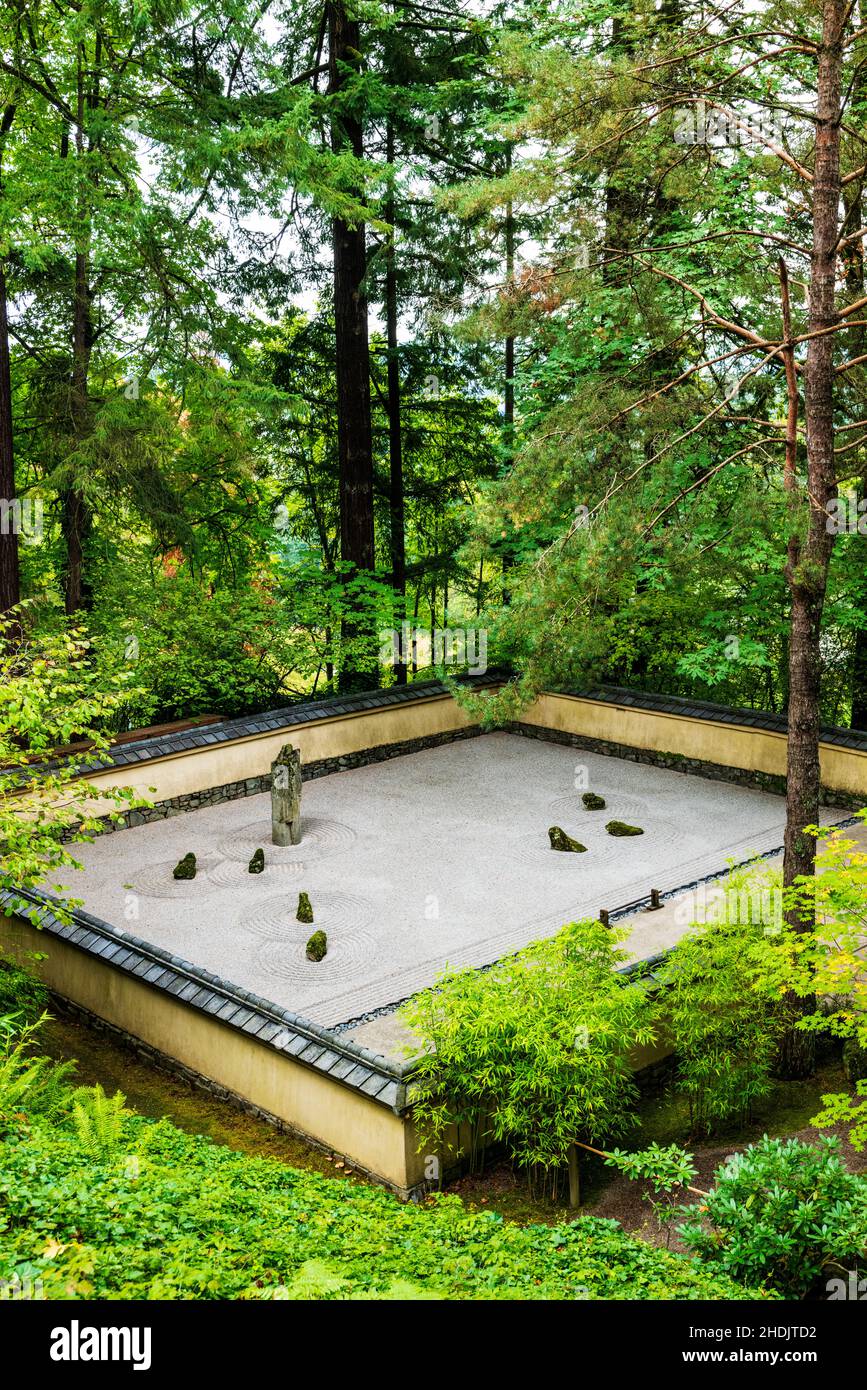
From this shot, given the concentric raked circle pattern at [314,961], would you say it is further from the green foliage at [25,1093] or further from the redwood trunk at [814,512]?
the redwood trunk at [814,512]

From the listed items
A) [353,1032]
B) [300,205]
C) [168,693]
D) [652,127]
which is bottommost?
[353,1032]

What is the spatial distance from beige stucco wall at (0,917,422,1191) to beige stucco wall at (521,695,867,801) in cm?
679

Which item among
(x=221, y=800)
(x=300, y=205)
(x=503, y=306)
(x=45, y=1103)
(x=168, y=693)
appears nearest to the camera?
(x=45, y=1103)

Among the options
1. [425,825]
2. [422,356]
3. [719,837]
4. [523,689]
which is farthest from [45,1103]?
[422,356]

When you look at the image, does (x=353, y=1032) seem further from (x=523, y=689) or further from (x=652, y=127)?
(x=652, y=127)

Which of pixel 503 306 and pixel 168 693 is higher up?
pixel 503 306

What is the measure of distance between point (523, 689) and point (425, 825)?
172 inches

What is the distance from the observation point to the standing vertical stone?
43.4ft

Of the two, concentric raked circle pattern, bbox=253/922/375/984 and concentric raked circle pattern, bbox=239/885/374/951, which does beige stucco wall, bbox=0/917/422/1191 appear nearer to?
concentric raked circle pattern, bbox=253/922/375/984

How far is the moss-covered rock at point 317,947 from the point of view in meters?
10.3

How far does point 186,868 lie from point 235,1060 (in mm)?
3885

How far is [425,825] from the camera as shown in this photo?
46.1ft

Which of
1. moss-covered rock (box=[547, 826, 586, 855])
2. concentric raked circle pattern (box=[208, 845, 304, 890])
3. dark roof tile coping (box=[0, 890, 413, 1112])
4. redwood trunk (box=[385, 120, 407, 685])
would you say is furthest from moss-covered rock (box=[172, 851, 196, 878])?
redwood trunk (box=[385, 120, 407, 685])

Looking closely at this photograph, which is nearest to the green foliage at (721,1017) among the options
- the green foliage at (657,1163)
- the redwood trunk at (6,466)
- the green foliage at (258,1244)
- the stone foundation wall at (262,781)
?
the green foliage at (657,1163)
